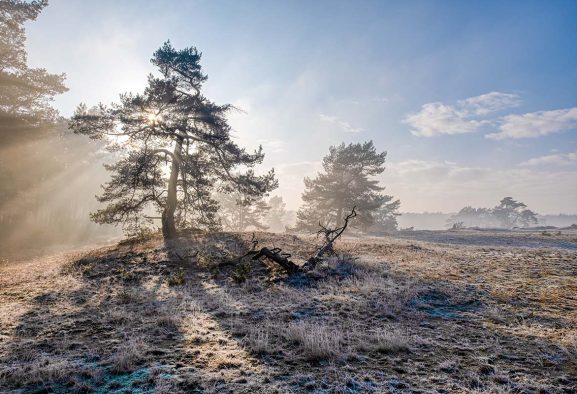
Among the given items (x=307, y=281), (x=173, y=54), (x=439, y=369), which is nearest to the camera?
(x=439, y=369)

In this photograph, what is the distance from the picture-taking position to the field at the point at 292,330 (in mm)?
4070

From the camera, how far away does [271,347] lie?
5059 mm

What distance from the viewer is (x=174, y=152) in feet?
60.6

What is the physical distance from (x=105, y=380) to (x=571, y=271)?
13970mm

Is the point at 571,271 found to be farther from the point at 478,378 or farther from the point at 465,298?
the point at 478,378

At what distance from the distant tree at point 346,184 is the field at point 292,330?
90.8ft

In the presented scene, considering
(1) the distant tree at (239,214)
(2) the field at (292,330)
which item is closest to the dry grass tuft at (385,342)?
(2) the field at (292,330)

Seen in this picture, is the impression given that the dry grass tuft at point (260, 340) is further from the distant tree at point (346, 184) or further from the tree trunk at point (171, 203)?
the distant tree at point (346, 184)

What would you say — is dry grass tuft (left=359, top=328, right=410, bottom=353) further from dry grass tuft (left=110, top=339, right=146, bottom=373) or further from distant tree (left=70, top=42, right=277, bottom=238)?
distant tree (left=70, top=42, right=277, bottom=238)

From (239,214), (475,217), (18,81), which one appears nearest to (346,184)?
(239,214)

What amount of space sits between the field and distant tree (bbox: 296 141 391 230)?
1090 inches

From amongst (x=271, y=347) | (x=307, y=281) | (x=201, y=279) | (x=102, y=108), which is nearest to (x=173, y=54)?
(x=102, y=108)

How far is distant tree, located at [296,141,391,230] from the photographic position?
39344 mm

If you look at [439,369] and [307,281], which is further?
[307,281]
